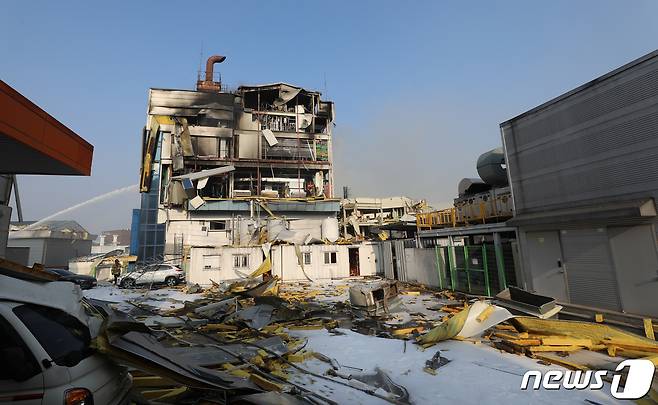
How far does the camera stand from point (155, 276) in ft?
77.8

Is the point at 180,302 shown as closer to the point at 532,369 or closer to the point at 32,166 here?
the point at 32,166

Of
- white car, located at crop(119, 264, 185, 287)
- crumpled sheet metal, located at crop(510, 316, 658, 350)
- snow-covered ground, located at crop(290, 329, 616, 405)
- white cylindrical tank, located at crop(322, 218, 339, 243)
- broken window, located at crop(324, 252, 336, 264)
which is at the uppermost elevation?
white cylindrical tank, located at crop(322, 218, 339, 243)

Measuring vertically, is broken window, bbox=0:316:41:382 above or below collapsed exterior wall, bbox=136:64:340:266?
below

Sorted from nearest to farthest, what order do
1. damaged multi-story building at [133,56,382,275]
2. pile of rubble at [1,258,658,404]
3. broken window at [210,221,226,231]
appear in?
pile of rubble at [1,258,658,404] → damaged multi-story building at [133,56,382,275] → broken window at [210,221,226,231]

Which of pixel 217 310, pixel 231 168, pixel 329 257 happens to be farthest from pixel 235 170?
pixel 217 310

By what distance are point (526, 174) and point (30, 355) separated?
15648 millimetres

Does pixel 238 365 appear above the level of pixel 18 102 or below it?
below

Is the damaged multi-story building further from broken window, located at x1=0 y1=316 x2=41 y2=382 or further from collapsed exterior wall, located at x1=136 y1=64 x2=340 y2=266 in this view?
broken window, located at x1=0 y1=316 x2=41 y2=382

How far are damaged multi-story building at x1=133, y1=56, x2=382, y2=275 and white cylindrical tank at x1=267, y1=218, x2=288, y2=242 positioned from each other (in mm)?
127

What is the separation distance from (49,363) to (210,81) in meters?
52.3

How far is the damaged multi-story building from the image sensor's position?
3344 centimetres

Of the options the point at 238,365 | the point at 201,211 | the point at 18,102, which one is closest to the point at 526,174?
the point at 238,365

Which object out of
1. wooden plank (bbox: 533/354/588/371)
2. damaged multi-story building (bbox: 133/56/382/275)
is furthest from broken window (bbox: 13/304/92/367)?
damaged multi-story building (bbox: 133/56/382/275)

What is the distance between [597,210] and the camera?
990 centimetres
